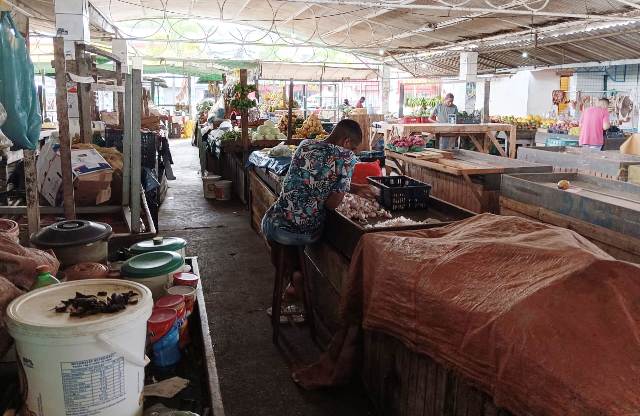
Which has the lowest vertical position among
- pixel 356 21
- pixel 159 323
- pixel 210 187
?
pixel 210 187

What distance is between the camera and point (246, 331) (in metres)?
4.55

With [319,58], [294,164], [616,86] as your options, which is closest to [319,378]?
[294,164]

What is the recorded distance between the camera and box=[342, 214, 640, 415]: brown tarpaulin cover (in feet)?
5.64

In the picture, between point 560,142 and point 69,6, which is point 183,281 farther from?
point 560,142

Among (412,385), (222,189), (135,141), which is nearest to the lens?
(412,385)

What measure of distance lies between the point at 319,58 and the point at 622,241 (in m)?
18.2

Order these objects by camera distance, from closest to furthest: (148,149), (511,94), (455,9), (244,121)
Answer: (148,149) → (244,121) → (455,9) → (511,94)

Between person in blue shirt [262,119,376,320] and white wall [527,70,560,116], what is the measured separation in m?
16.4

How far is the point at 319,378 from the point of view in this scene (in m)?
3.66

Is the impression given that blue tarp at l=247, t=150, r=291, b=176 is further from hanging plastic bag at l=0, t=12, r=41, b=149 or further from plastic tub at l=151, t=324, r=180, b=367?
plastic tub at l=151, t=324, r=180, b=367

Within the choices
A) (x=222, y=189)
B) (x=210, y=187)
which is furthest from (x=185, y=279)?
(x=210, y=187)

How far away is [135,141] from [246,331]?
1.86 m

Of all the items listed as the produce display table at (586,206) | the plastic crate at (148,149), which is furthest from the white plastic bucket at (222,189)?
the produce display table at (586,206)

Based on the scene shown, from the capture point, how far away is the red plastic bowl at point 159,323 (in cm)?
219
